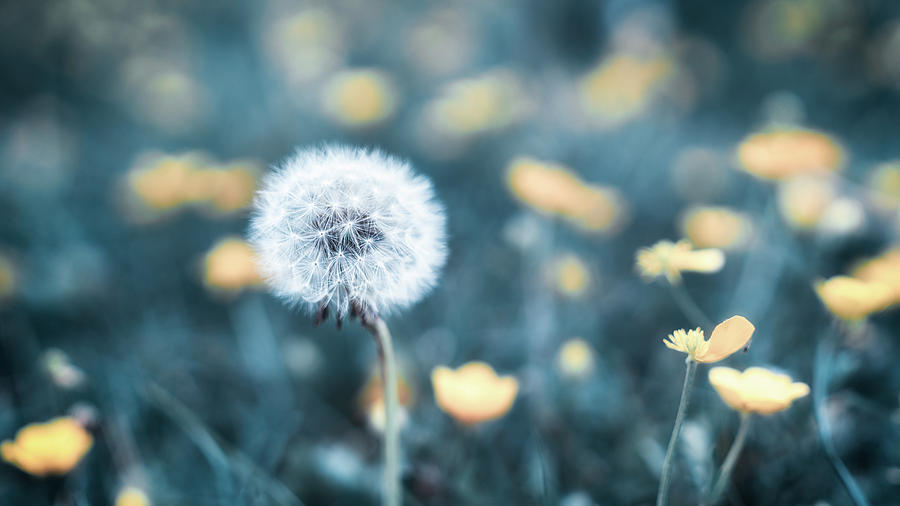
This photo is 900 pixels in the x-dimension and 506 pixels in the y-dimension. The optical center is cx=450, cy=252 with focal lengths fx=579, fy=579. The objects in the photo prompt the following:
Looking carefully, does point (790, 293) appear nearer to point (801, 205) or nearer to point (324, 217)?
point (801, 205)

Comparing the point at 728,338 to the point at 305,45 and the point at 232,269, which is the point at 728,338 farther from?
the point at 305,45

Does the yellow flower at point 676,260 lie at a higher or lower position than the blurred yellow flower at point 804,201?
lower

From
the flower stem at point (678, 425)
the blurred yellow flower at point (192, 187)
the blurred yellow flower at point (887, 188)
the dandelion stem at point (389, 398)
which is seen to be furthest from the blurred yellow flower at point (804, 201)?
the blurred yellow flower at point (192, 187)

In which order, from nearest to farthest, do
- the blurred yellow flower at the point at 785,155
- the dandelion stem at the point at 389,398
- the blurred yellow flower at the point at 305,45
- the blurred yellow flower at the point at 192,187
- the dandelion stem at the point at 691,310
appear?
the dandelion stem at the point at 389,398 → the dandelion stem at the point at 691,310 → the blurred yellow flower at the point at 785,155 → the blurred yellow flower at the point at 192,187 → the blurred yellow flower at the point at 305,45

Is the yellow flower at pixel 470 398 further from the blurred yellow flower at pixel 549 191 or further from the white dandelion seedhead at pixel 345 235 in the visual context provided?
the blurred yellow flower at pixel 549 191

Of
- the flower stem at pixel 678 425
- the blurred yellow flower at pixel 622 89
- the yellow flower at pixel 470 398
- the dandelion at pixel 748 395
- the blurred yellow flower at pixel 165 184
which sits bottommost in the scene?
the flower stem at pixel 678 425

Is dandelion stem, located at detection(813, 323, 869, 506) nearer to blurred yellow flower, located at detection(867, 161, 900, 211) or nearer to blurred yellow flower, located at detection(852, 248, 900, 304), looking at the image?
blurred yellow flower, located at detection(852, 248, 900, 304)

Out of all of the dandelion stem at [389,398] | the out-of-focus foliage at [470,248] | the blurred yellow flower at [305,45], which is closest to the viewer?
the dandelion stem at [389,398]

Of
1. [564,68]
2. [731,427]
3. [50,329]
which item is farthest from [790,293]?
[50,329]
